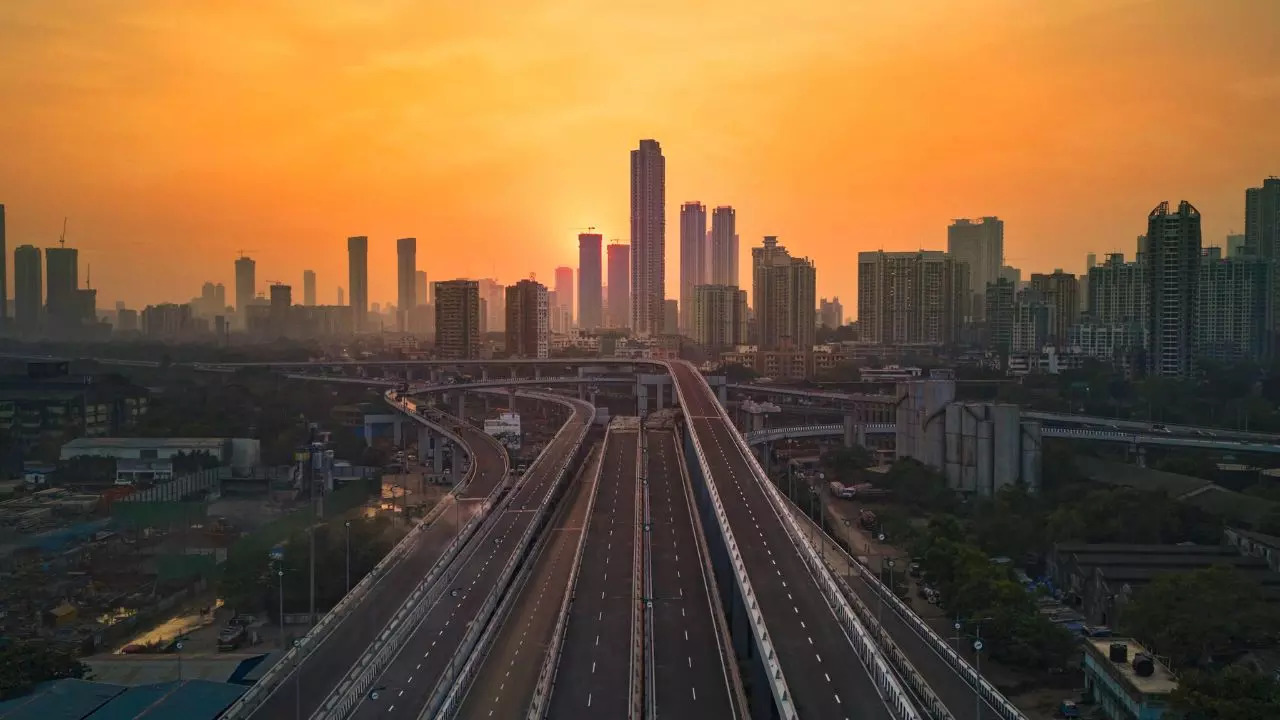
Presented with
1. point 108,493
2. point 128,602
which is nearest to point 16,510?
point 108,493

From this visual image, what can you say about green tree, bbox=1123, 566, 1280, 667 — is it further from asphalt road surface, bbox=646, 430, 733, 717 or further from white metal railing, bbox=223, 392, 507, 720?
white metal railing, bbox=223, 392, 507, 720

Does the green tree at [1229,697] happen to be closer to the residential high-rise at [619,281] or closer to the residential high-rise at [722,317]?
the residential high-rise at [722,317]

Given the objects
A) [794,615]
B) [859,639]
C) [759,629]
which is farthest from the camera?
[794,615]

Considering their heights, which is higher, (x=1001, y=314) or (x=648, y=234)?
(x=648, y=234)

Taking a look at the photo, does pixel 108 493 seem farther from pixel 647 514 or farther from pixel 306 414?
pixel 306 414

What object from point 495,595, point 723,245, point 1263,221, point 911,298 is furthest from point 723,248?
point 495,595

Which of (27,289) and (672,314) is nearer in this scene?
(27,289)

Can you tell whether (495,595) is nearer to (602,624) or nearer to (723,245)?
(602,624)
